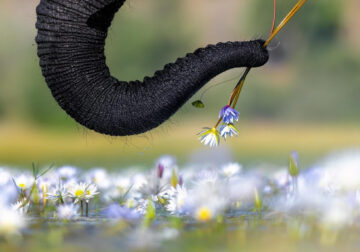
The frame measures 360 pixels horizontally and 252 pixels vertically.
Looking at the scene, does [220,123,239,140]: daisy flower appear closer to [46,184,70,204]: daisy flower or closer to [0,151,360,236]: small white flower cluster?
[0,151,360,236]: small white flower cluster

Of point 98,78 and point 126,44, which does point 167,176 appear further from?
point 126,44

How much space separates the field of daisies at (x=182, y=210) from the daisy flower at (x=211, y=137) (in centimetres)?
21

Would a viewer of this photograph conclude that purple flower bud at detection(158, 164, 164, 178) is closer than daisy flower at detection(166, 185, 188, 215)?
No

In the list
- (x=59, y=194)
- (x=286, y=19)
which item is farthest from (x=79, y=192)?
(x=286, y=19)

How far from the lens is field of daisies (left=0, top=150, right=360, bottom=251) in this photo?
2352 millimetres

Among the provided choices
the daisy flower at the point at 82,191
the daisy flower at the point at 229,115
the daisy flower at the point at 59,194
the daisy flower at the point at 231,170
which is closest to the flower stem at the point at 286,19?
the daisy flower at the point at 229,115

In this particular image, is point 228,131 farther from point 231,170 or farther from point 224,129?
point 231,170

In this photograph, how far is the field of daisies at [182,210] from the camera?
235 cm

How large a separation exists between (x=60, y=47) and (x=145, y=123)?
0.52 meters

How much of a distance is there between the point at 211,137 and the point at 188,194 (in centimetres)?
27

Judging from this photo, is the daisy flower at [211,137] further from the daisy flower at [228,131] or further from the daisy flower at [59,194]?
the daisy flower at [59,194]

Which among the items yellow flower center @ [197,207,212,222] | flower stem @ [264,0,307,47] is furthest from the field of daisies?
flower stem @ [264,0,307,47]

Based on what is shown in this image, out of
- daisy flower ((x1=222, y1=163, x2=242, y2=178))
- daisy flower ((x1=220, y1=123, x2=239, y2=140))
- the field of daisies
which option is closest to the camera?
the field of daisies

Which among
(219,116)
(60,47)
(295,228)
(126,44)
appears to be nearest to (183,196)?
(219,116)
